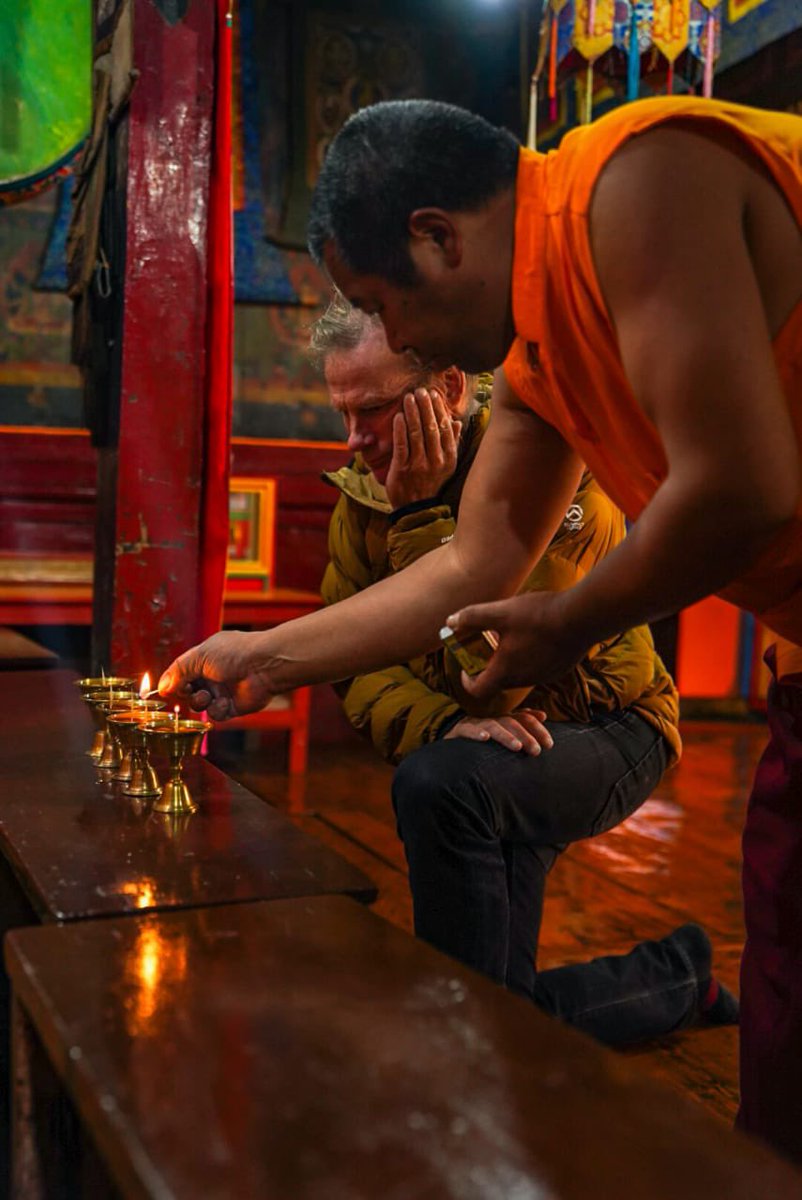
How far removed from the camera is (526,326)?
128cm

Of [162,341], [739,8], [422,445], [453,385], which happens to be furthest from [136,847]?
[739,8]

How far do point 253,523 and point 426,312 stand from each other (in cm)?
461

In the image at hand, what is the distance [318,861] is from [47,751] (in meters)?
0.78

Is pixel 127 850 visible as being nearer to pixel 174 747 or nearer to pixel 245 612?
pixel 174 747

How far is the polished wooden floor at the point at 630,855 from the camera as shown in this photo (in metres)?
2.72

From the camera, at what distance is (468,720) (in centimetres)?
223

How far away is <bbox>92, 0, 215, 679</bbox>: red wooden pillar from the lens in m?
2.75

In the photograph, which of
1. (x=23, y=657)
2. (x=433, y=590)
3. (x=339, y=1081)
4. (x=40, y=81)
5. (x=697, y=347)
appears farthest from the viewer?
(x=23, y=657)

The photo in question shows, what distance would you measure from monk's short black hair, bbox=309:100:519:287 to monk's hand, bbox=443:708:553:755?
1040mm

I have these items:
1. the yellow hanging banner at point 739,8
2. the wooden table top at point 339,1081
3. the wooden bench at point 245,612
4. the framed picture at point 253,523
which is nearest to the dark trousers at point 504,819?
the wooden table top at point 339,1081

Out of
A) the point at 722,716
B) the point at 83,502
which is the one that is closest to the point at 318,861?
the point at 83,502

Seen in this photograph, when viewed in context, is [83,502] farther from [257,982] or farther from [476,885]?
[257,982]

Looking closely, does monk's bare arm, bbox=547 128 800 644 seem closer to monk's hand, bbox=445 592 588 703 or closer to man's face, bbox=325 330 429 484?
monk's hand, bbox=445 592 588 703

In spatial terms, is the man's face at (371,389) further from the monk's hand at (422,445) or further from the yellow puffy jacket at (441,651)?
the yellow puffy jacket at (441,651)
